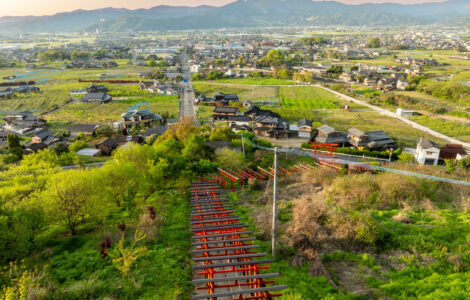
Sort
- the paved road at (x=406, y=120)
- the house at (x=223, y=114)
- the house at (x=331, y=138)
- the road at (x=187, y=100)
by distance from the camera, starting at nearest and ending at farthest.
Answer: the house at (x=331, y=138) → the paved road at (x=406, y=120) → the house at (x=223, y=114) → the road at (x=187, y=100)

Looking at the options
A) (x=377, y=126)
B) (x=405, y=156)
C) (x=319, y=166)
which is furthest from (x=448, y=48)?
(x=319, y=166)

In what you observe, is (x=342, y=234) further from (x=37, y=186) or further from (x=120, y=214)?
(x=37, y=186)

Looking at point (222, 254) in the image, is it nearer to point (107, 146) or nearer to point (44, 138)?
point (107, 146)

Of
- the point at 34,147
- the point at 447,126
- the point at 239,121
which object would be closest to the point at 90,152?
the point at 34,147

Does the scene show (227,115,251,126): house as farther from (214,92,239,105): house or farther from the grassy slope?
the grassy slope

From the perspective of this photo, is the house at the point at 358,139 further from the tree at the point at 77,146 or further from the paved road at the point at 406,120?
the tree at the point at 77,146

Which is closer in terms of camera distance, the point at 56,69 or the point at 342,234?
the point at 342,234

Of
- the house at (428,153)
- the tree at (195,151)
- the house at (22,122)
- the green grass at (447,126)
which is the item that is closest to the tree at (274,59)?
the green grass at (447,126)

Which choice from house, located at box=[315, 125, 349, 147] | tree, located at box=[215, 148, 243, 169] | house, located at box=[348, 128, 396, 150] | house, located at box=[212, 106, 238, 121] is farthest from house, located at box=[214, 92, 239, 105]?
tree, located at box=[215, 148, 243, 169]
